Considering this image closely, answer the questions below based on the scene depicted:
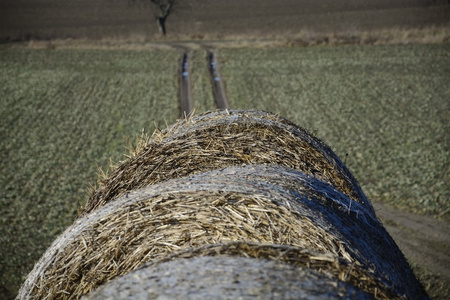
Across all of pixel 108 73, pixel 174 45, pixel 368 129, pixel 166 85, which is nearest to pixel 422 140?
pixel 368 129

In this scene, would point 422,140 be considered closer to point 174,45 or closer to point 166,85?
point 166,85

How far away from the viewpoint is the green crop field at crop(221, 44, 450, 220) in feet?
40.5

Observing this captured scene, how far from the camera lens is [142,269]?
276cm

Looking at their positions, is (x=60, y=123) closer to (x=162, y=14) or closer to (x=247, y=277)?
(x=247, y=277)

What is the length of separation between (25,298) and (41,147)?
13538 mm

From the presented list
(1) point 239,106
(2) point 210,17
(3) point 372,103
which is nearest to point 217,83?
(1) point 239,106

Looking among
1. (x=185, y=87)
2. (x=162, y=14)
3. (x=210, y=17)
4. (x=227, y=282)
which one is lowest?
(x=185, y=87)

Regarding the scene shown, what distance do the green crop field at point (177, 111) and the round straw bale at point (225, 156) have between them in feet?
16.6

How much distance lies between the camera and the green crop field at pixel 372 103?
40.5ft

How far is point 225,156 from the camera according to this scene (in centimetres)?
539

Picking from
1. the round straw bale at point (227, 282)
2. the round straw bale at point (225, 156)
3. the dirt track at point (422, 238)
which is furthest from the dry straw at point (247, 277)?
the dirt track at point (422, 238)

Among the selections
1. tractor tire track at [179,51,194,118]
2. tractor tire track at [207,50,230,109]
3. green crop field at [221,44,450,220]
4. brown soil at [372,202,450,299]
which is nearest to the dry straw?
brown soil at [372,202,450,299]

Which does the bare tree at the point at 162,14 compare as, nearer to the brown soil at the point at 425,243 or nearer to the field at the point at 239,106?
the field at the point at 239,106

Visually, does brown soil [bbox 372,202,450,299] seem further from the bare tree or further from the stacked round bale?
the bare tree
